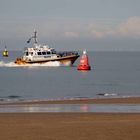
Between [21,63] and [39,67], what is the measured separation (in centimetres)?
279
